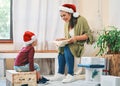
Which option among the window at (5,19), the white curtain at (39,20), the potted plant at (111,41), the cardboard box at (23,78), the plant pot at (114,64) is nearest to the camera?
the cardboard box at (23,78)

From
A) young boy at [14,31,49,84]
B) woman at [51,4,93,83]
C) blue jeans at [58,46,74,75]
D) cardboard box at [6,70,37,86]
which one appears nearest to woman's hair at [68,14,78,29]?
woman at [51,4,93,83]

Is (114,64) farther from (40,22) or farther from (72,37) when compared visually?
(40,22)

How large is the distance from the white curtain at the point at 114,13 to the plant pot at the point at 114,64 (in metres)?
1.06

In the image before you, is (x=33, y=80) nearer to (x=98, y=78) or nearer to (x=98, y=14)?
(x=98, y=78)

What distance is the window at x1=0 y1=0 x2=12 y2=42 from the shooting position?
13.0 ft

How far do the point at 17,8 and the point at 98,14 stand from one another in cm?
122

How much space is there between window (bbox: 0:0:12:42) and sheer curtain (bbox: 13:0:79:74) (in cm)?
20

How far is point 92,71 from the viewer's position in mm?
2611

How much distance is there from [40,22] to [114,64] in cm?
161

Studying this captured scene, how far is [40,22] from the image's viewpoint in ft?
12.7

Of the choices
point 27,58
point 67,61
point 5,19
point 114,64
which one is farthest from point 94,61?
point 5,19

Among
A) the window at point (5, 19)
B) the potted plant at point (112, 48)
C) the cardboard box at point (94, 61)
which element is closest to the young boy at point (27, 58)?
the cardboard box at point (94, 61)

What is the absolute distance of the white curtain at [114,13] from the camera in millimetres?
3576

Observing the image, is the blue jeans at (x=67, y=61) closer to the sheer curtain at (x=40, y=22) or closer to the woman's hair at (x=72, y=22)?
the woman's hair at (x=72, y=22)
